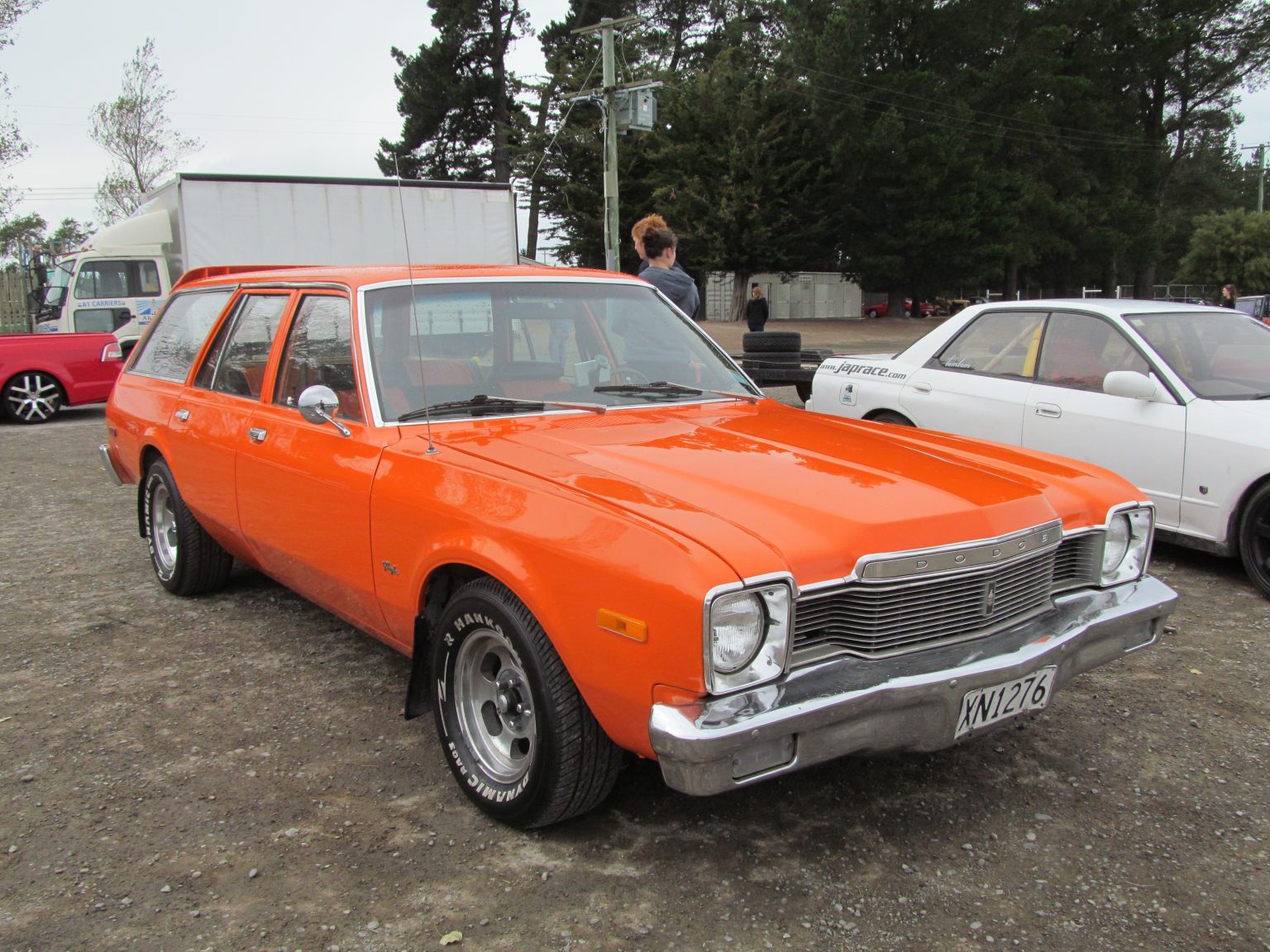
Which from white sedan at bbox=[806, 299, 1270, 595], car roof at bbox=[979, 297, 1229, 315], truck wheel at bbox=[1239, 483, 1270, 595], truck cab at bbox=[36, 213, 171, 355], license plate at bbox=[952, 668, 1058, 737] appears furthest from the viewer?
truck cab at bbox=[36, 213, 171, 355]

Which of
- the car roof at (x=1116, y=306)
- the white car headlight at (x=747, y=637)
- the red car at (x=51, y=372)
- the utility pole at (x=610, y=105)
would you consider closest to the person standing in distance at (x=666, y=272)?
the car roof at (x=1116, y=306)

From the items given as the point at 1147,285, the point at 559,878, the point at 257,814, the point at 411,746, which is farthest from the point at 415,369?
the point at 1147,285

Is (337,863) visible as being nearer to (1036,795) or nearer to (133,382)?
(1036,795)

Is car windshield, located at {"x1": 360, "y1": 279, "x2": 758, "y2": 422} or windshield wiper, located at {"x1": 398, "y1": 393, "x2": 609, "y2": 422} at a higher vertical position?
car windshield, located at {"x1": 360, "y1": 279, "x2": 758, "y2": 422}

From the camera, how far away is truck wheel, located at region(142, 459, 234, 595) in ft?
16.5

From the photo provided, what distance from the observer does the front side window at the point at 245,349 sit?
4336 millimetres

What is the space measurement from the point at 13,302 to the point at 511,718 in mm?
27306

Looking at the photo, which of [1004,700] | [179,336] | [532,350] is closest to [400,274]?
[532,350]

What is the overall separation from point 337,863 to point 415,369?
1.69m

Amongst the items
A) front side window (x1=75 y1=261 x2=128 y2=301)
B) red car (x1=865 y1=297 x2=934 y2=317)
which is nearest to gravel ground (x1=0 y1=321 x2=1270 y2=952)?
front side window (x1=75 y1=261 x2=128 y2=301)

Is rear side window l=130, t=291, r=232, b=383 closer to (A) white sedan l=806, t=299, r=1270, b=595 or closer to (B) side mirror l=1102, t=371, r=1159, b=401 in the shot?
(A) white sedan l=806, t=299, r=1270, b=595

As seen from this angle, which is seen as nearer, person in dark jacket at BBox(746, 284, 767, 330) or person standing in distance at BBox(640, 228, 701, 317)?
person standing in distance at BBox(640, 228, 701, 317)

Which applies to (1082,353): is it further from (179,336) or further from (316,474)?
(179,336)

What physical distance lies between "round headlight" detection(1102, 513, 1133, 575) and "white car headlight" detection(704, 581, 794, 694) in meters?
1.42
